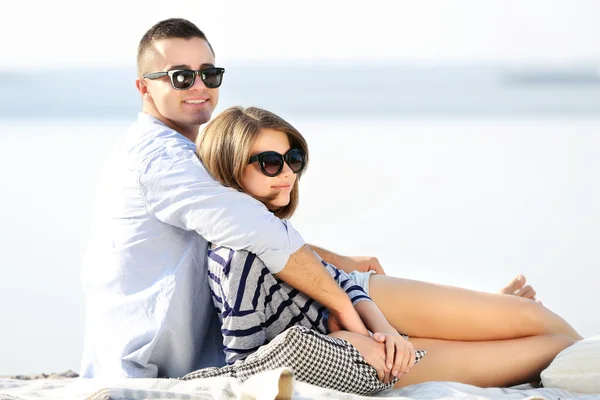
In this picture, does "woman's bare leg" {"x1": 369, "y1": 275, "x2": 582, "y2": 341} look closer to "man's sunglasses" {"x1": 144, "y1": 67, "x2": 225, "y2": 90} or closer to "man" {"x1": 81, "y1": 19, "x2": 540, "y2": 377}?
"man" {"x1": 81, "y1": 19, "x2": 540, "y2": 377}

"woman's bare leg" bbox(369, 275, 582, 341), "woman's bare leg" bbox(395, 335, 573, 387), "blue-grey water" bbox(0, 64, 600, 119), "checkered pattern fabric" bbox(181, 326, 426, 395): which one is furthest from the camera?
"blue-grey water" bbox(0, 64, 600, 119)

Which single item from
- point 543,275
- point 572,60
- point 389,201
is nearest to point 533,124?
point 389,201

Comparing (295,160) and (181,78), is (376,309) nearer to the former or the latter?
(295,160)

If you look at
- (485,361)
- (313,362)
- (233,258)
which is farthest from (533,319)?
(233,258)

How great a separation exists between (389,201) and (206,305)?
4.23 metres

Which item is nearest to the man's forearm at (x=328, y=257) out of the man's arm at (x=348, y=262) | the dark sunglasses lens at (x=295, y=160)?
the man's arm at (x=348, y=262)

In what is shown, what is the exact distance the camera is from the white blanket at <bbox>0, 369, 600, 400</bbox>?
2.91m

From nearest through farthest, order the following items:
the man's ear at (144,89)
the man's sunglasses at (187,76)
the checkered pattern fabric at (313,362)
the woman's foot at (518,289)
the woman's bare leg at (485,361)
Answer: the checkered pattern fabric at (313,362) < the woman's bare leg at (485,361) < the man's sunglasses at (187,76) < the man's ear at (144,89) < the woman's foot at (518,289)

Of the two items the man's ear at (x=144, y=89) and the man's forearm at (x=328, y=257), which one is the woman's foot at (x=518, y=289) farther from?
the man's ear at (x=144, y=89)

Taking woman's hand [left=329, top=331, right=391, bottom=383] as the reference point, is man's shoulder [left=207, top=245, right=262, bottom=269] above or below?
above

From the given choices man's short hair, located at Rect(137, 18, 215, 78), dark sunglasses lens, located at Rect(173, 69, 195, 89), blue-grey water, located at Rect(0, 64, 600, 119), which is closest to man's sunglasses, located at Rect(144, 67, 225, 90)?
dark sunglasses lens, located at Rect(173, 69, 195, 89)

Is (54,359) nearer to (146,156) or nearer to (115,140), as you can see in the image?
(146,156)

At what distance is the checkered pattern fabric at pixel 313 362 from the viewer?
128 inches

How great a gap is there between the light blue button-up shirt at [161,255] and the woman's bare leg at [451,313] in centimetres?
56
